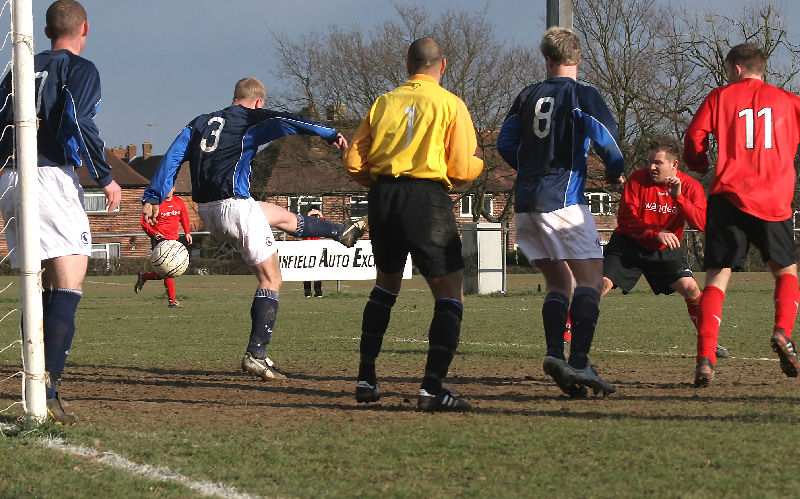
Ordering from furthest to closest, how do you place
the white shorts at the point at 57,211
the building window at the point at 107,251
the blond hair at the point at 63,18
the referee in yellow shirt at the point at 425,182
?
the building window at the point at 107,251
the blond hair at the point at 63,18
the referee in yellow shirt at the point at 425,182
the white shorts at the point at 57,211

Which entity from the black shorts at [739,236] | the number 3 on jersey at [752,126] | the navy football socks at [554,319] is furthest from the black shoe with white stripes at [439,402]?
the number 3 on jersey at [752,126]

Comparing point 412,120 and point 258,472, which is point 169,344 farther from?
point 258,472

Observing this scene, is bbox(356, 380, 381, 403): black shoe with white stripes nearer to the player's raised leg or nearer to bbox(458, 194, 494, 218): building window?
the player's raised leg

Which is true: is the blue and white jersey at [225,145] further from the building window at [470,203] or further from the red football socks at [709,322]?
the building window at [470,203]

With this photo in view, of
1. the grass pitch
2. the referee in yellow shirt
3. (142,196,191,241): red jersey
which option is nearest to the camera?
the grass pitch

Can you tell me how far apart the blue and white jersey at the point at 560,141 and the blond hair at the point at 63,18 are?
265 centimetres

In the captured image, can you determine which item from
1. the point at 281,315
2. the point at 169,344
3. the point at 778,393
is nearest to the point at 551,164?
the point at 778,393

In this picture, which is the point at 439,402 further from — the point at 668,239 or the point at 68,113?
the point at 668,239

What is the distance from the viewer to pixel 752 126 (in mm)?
6277

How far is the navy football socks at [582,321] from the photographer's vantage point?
6164mm

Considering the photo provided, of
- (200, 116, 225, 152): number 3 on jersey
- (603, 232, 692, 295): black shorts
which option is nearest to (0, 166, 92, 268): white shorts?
(200, 116, 225, 152): number 3 on jersey

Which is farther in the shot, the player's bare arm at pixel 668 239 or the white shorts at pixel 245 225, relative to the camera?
the player's bare arm at pixel 668 239

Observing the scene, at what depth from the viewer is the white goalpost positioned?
5199 millimetres

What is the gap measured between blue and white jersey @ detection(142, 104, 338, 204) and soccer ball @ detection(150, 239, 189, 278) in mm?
4826
